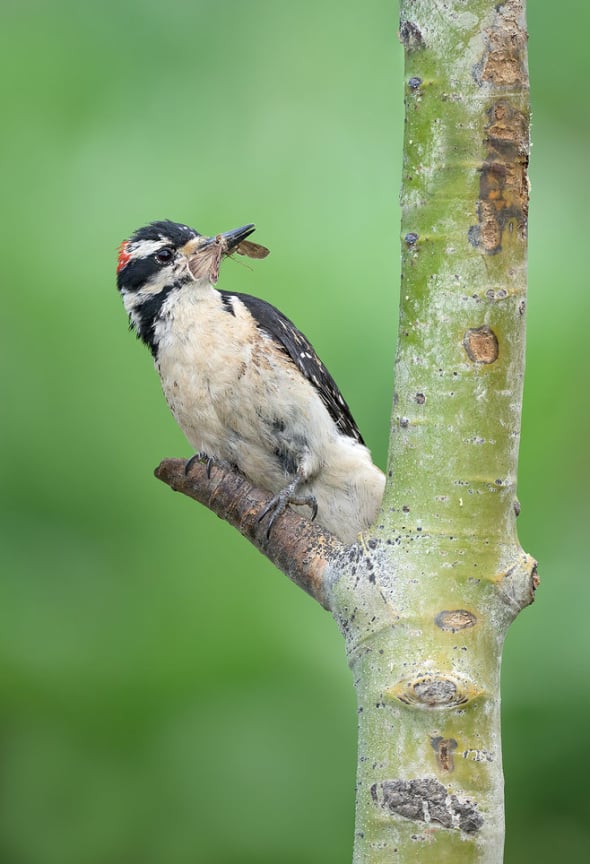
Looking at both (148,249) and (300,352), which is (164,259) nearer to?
(148,249)

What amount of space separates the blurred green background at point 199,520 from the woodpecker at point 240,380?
72 cm

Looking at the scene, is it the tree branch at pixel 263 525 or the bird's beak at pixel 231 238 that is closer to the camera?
the tree branch at pixel 263 525

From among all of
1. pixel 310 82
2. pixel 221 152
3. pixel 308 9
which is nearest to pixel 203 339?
pixel 221 152

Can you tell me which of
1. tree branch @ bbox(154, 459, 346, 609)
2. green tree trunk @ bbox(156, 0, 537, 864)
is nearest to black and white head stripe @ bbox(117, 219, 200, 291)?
tree branch @ bbox(154, 459, 346, 609)

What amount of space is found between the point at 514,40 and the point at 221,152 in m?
2.21

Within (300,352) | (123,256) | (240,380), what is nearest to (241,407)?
(240,380)

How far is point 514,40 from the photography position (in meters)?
1.31

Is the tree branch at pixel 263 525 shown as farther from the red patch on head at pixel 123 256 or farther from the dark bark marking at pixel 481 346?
the red patch on head at pixel 123 256

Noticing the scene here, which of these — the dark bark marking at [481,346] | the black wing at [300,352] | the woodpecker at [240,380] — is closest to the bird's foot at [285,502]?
the woodpecker at [240,380]

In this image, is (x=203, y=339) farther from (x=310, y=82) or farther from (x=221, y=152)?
(x=310, y=82)

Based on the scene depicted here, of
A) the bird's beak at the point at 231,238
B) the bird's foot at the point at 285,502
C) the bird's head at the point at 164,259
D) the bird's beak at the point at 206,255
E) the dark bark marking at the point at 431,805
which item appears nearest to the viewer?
the dark bark marking at the point at 431,805

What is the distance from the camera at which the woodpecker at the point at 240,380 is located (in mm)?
2328

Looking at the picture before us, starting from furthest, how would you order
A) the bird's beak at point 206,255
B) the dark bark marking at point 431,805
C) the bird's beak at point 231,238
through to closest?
the bird's beak at point 206,255, the bird's beak at point 231,238, the dark bark marking at point 431,805

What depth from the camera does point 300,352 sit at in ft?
8.13
